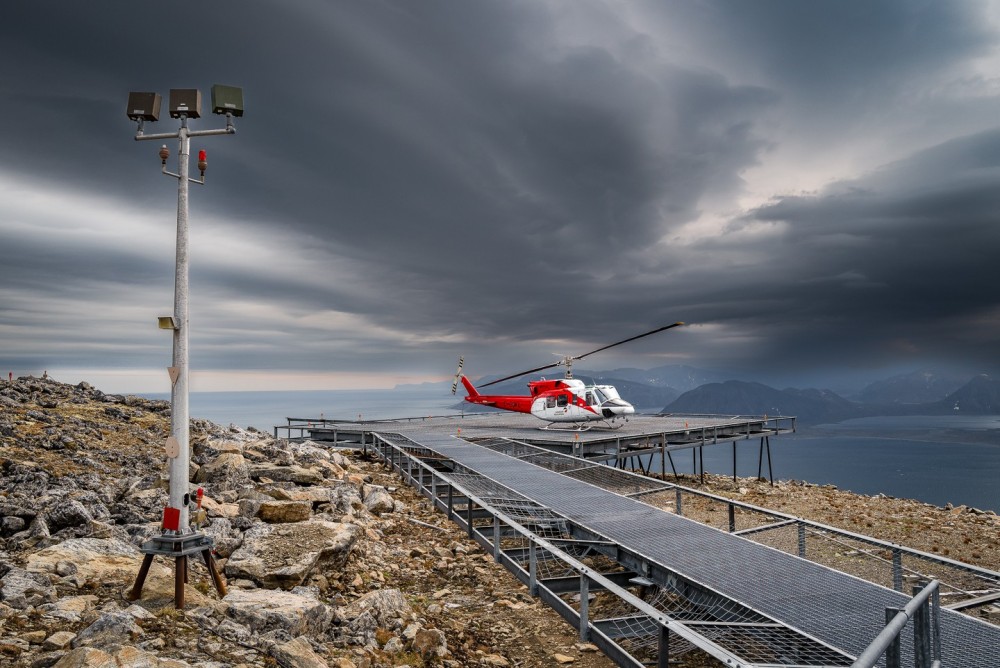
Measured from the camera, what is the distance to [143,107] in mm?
7191

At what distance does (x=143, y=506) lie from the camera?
424 inches

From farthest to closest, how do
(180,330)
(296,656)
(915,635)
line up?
(180,330), (296,656), (915,635)

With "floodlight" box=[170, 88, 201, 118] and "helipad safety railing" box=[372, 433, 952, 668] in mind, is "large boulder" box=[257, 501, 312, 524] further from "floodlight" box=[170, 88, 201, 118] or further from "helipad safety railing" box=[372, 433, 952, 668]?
"floodlight" box=[170, 88, 201, 118]

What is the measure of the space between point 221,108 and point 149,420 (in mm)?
17026

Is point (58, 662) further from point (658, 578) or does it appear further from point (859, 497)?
point (859, 497)

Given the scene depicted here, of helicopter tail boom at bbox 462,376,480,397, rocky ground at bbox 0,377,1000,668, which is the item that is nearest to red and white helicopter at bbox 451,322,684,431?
helicopter tail boom at bbox 462,376,480,397

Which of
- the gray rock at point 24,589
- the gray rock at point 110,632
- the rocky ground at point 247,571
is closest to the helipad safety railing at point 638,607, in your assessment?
the rocky ground at point 247,571

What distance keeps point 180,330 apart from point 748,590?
7.97 m

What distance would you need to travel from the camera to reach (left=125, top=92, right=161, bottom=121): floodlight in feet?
23.4

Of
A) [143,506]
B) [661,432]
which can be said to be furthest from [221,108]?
[661,432]

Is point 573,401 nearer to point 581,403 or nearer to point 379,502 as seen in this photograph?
point 581,403

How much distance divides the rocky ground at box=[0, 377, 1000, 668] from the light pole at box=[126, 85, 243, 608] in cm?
58

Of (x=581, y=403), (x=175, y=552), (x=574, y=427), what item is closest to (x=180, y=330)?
(x=175, y=552)

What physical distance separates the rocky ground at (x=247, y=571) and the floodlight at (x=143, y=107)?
5.53m
